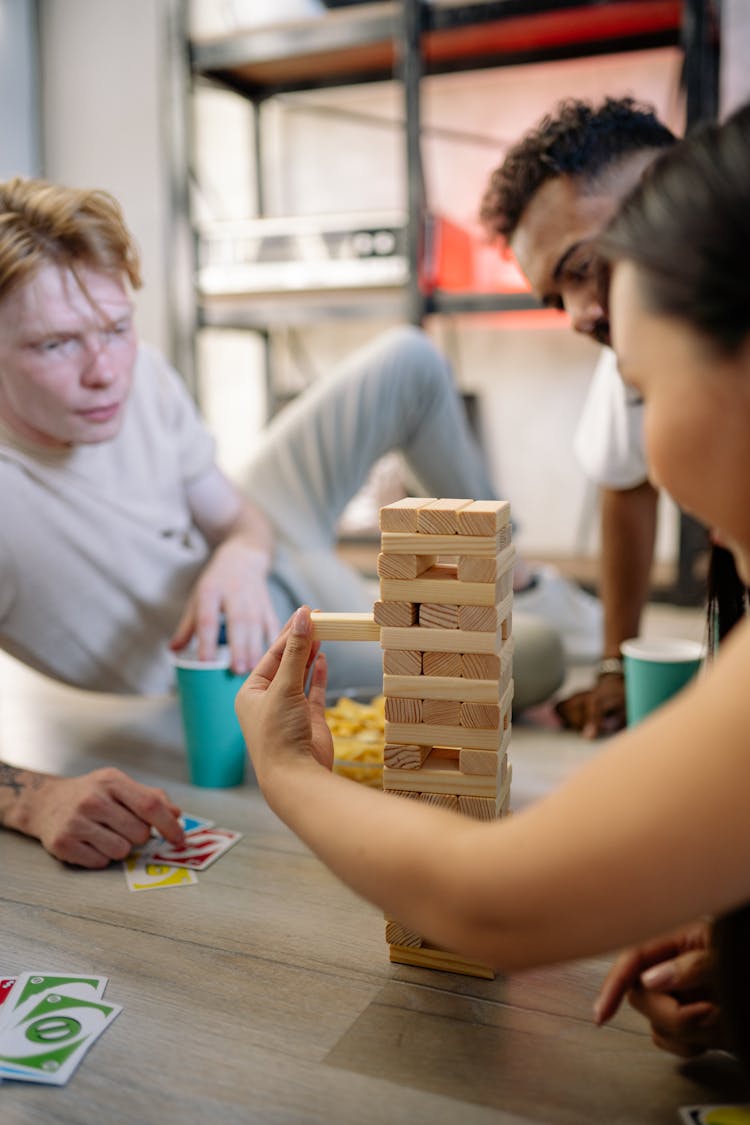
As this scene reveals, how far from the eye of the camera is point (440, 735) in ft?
2.91

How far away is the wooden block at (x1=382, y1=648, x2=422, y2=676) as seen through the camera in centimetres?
88

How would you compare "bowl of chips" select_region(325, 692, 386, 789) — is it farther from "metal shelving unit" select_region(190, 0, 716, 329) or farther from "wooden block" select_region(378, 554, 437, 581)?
"metal shelving unit" select_region(190, 0, 716, 329)

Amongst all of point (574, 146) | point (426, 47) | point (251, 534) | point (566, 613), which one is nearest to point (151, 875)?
point (251, 534)

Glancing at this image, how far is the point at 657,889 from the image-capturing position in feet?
1.69

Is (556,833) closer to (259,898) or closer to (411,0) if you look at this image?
(259,898)

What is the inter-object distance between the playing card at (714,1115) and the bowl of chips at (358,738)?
503 millimetres

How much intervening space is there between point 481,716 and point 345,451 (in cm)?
115

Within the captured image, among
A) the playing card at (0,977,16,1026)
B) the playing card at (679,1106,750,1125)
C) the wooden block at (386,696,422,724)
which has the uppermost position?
the wooden block at (386,696,422,724)

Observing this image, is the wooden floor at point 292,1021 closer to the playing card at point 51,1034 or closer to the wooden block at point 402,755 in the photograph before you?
the playing card at point 51,1034

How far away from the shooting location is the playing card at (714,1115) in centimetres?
71

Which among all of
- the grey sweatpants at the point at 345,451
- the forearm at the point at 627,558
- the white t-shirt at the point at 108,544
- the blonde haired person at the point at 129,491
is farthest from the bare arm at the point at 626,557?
the white t-shirt at the point at 108,544

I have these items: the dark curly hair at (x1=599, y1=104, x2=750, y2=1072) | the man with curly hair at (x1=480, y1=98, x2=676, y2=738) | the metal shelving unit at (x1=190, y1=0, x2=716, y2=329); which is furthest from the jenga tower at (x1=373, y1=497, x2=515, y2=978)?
the metal shelving unit at (x1=190, y1=0, x2=716, y2=329)

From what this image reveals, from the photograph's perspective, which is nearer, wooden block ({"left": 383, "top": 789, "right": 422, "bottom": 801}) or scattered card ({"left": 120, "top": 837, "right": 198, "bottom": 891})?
wooden block ({"left": 383, "top": 789, "right": 422, "bottom": 801})

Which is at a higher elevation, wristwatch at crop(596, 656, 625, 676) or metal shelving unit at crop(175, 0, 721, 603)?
metal shelving unit at crop(175, 0, 721, 603)
